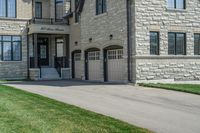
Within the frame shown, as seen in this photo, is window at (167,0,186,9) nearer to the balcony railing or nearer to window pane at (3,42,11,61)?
the balcony railing

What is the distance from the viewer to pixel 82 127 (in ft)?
29.8

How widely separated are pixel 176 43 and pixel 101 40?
18.0ft

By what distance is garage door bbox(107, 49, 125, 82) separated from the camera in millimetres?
24558

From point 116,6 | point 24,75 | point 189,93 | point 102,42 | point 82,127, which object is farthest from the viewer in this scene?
point 24,75

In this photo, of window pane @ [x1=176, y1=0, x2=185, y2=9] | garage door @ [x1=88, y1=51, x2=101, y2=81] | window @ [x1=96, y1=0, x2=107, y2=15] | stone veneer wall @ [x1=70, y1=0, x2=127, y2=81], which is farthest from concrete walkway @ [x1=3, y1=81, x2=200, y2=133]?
window @ [x1=96, y1=0, x2=107, y2=15]

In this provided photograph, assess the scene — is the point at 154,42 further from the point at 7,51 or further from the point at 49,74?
the point at 7,51

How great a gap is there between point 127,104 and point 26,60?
21.7 metres

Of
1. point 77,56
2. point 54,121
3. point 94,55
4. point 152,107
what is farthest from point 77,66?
point 54,121

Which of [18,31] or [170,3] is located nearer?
[170,3]

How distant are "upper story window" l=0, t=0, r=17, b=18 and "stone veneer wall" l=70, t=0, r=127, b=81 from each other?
698cm

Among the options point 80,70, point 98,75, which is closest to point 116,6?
point 98,75

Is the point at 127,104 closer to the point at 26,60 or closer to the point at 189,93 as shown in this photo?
the point at 189,93

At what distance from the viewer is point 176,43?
2422 centimetres

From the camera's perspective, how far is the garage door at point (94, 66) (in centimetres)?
2761
